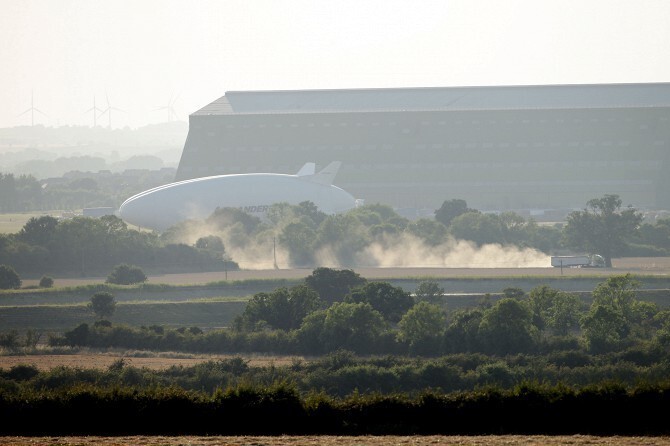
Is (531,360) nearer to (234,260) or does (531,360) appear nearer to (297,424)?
(297,424)

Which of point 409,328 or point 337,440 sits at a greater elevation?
point 409,328

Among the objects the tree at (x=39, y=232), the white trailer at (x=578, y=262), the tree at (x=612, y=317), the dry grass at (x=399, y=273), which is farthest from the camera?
the tree at (x=39, y=232)

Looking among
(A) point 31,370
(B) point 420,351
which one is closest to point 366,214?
(B) point 420,351

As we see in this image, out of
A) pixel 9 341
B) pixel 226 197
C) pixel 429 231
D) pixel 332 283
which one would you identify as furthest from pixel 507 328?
pixel 226 197

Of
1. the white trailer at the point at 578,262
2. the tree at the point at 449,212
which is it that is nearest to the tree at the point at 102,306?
the white trailer at the point at 578,262

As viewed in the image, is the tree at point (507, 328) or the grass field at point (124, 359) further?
the tree at point (507, 328)

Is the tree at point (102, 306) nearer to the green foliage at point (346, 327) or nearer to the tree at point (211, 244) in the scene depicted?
the green foliage at point (346, 327)

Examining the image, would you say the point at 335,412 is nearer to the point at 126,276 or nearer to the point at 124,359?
the point at 124,359
